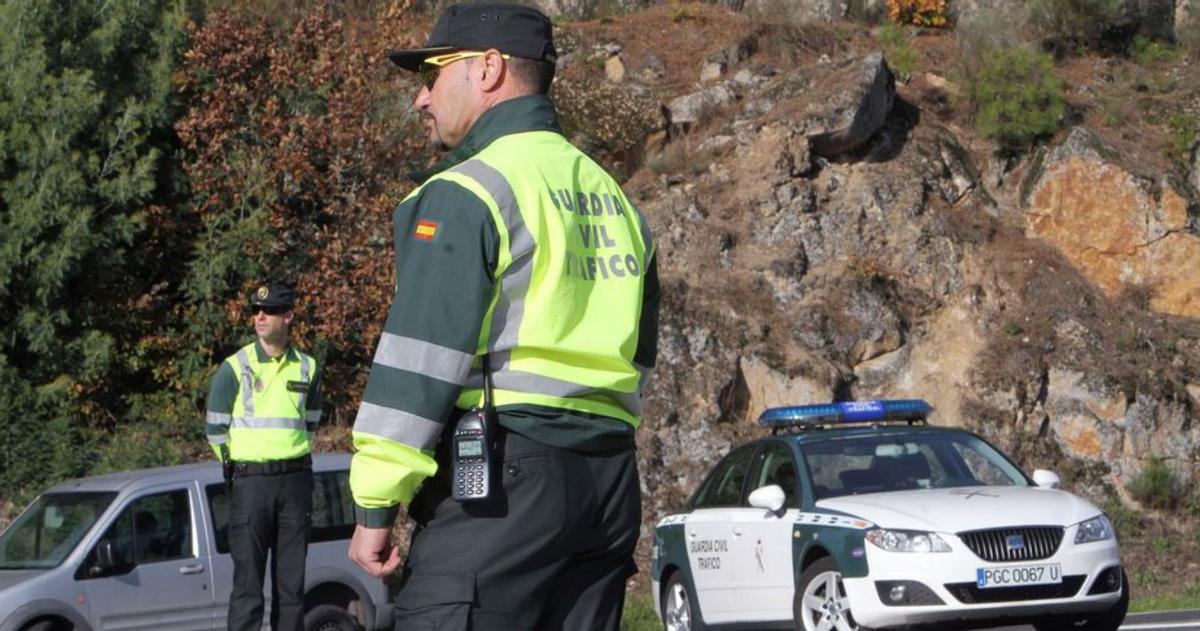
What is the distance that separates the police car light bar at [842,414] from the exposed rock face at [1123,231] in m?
11.9

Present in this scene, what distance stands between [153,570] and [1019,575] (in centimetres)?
562

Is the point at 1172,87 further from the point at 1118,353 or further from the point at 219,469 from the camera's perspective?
the point at 219,469

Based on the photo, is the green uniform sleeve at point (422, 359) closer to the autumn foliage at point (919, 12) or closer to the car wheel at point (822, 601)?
the car wheel at point (822, 601)

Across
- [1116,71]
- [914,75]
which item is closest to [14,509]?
[914,75]

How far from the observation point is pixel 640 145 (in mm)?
24391

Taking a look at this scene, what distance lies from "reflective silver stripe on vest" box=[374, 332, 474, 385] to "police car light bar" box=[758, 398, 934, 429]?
29.0ft

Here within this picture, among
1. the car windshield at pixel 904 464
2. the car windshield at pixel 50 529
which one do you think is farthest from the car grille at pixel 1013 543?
the car windshield at pixel 50 529

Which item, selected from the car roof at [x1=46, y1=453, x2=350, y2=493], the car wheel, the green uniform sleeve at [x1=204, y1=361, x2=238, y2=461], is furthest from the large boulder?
the green uniform sleeve at [x1=204, y1=361, x2=238, y2=461]

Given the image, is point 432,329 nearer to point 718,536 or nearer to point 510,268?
point 510,268

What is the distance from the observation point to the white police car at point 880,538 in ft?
32.9

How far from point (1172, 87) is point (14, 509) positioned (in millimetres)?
19433

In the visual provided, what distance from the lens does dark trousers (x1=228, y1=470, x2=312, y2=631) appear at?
915 cm

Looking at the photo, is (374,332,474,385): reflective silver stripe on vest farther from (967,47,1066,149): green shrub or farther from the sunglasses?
(967,47,1066,149): green shrub

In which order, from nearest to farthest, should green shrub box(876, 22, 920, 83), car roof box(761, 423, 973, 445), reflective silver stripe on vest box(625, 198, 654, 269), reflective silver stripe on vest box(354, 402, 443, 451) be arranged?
1. reflective silver stripe on vest box(354, 402, 443, 451)
2. reflective silver stripe on vest box(625, 198, 654, 269)
3. car roof box(761, 423, 973, 445)
4. green shrub box(876, 22, 920, 83)
